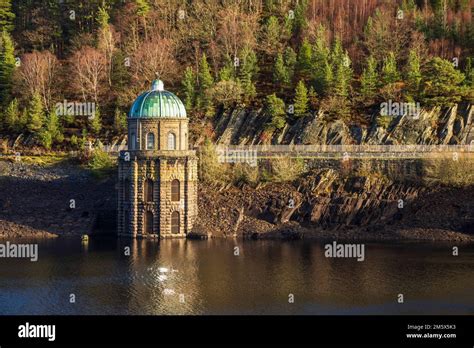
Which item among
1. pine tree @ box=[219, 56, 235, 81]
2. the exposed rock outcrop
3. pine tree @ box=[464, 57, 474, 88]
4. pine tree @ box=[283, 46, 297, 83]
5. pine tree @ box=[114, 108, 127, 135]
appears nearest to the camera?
the exposed rock outcrop

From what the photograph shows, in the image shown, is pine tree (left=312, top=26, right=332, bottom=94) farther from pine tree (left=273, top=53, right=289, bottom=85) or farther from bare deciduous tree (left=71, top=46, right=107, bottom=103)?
bare deciduous tree (left=71, top=46, right=107, bottom=103)

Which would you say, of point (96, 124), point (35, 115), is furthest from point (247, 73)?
point (35, 115)

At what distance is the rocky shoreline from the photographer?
106500mm

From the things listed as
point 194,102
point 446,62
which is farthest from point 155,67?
point 446,62

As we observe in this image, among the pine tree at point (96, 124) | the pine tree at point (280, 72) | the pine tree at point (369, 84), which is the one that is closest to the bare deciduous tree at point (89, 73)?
the pine tree at point (96, 124)

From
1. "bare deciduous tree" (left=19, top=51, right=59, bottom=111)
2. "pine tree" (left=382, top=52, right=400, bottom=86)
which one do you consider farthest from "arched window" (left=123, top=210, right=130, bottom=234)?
"pine tree" (left=382, top=52, right=400, bottom=86)

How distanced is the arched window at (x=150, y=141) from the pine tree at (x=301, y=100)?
24392 millimetres

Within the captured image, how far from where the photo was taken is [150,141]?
111m

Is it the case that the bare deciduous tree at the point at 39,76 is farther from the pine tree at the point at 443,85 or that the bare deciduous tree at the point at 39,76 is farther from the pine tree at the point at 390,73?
the pine tree at the point at 443,85

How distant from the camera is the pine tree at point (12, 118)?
13538 centimetres

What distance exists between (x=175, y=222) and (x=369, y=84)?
35350 mm

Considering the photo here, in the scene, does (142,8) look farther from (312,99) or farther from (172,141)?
(172,141)

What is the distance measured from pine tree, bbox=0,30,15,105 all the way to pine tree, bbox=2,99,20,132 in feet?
14.2

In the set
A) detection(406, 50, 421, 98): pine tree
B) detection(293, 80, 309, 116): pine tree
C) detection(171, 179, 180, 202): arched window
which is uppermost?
detection(406, 50, 421, 98): pine tree
